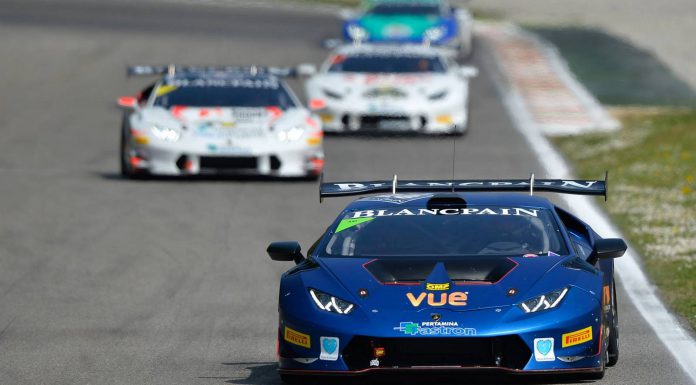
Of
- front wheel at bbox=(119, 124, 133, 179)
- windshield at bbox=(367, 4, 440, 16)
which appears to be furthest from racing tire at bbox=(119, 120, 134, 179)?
windshield at bbox=(367, 4, 440, 16)

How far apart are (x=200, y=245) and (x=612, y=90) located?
56.9 feet

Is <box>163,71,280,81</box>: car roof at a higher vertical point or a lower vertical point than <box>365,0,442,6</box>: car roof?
higher

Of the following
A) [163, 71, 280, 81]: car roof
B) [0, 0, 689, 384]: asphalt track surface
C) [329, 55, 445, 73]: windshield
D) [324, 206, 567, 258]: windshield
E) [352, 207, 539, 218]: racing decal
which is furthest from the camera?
[329, 55, 445, 73]: windshield

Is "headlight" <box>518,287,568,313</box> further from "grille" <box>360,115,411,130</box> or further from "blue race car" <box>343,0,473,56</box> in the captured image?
"blue race car" <box>343,0,473,56</box>

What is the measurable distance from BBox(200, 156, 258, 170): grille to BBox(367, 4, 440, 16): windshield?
13.9 m

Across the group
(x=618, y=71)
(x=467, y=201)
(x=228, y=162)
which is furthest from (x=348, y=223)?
(x=618, y=71)

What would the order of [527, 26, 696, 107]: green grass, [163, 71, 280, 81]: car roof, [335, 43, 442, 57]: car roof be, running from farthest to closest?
1. [527, 26, 696, 107]: green grass
2. [335, 43, 442, 57]: car roof
3. [163, 71, 280, 81]: car roof

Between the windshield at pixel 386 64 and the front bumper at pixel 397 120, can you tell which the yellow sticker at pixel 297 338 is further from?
the windshield at pixel 386 64

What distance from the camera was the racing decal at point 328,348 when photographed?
27.5 ft

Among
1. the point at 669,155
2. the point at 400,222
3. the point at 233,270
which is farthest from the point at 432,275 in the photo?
the point at 669,155

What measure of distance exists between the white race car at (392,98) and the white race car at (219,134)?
10.4 feet

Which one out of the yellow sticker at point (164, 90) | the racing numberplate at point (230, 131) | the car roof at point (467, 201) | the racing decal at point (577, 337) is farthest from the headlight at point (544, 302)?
the yellow sticker at point (164, 90)

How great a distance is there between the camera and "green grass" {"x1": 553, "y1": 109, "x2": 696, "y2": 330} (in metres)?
13.4

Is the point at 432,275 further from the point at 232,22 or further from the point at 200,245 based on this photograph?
the point at 232,22
